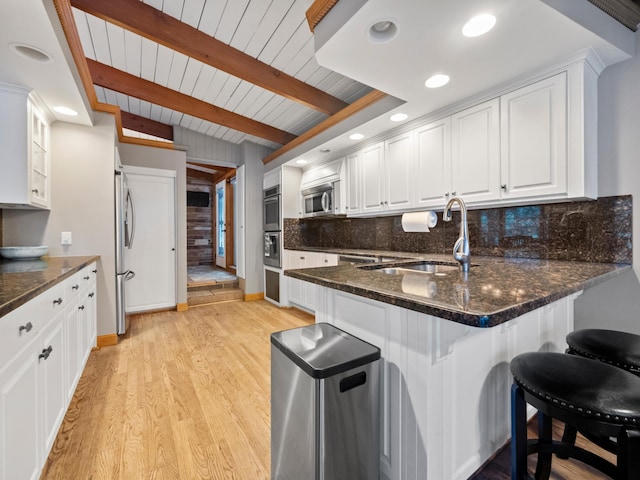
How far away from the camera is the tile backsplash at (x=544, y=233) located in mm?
1748

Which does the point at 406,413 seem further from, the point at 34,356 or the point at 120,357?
the point at 120,357

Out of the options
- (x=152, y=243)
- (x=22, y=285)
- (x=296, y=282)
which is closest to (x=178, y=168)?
(x=152, y=243)

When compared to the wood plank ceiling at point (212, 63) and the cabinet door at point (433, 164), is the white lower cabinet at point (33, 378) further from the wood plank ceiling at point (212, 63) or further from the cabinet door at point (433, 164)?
the cabinet door at point (433, 164)

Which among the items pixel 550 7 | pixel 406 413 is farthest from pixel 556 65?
pixel 406 413

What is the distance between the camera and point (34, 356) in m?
1.18

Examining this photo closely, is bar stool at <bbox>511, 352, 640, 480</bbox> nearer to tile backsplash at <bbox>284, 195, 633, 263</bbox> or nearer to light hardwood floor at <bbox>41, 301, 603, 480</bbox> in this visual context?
light hardwood floor at <bbox>41, 301, 603, 480</bbox>

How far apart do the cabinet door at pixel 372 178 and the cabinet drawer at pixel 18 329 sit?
275 centimetres

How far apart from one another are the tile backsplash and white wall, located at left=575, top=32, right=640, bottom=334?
0.07 meters

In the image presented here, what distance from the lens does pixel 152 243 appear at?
13.6 feet

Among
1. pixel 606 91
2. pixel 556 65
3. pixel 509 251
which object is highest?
pixel 556 65

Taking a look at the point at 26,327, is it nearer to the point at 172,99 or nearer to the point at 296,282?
the point at 296,282

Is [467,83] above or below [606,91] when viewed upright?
above

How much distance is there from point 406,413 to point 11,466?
1.39 metres

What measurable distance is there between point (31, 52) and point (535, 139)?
10.4 feet
